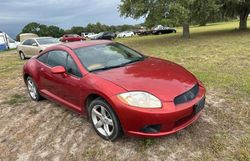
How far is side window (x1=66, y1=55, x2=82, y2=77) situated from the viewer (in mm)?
4106

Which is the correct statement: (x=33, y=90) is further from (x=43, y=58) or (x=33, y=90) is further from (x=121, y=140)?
(x=121, y=140)

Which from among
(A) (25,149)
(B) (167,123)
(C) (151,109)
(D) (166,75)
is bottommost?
(A) (25,149)

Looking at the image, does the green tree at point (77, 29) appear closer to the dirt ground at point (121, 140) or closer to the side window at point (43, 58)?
the side window at point (43, 58)

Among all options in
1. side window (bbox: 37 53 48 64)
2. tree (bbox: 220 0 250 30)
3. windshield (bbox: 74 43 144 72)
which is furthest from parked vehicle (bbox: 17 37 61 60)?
tree (bbox: 220 0 250 30)

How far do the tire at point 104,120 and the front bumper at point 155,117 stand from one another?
0.15 m

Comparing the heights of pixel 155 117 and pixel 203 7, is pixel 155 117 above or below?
below

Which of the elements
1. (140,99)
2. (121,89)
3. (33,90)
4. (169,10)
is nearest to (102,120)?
(121,89)

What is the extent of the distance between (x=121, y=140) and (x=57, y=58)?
2.08 m

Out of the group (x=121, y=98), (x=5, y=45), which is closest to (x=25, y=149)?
(x=121, y=98)

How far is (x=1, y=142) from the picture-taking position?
164 inches

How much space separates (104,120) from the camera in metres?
3.72

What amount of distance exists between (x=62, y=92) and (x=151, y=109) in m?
1.95

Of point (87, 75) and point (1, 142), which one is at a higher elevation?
point (87, 75)

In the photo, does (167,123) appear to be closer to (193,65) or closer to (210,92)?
(210,92)
